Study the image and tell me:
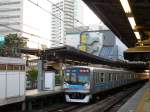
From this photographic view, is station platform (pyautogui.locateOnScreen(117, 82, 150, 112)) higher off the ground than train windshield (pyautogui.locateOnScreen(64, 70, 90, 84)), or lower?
lower

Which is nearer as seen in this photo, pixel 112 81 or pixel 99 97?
pixel 99 97

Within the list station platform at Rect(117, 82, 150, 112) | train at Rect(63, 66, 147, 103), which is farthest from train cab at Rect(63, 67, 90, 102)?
station platform at Rect(117, 82, 150, 112)

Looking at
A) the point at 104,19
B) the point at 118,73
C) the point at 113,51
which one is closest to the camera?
the point at 104,19

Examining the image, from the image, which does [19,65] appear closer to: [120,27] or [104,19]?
[104,19]

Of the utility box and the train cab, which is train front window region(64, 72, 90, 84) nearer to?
the train cab

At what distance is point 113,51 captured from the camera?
104875mm

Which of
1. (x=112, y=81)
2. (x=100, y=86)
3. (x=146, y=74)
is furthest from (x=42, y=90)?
(x=146, y=74)

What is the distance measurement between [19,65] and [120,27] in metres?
7.78

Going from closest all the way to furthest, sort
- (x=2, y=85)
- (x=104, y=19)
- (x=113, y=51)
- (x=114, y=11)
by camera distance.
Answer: (x=2, y=85) → (x=114, y=11) → (x=104, y=19) → (x=113, y=51)

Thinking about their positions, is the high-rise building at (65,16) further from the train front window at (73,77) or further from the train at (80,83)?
the train front window at (73,77)

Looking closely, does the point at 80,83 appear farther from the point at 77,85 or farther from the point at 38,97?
the point at 38,97

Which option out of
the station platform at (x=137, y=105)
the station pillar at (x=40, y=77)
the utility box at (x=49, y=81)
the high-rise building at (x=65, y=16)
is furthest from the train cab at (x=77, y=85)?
the high-rise building at (x=65, y=16)

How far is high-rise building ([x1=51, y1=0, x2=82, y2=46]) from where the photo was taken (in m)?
32.3

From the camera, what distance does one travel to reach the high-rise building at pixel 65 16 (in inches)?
1274
